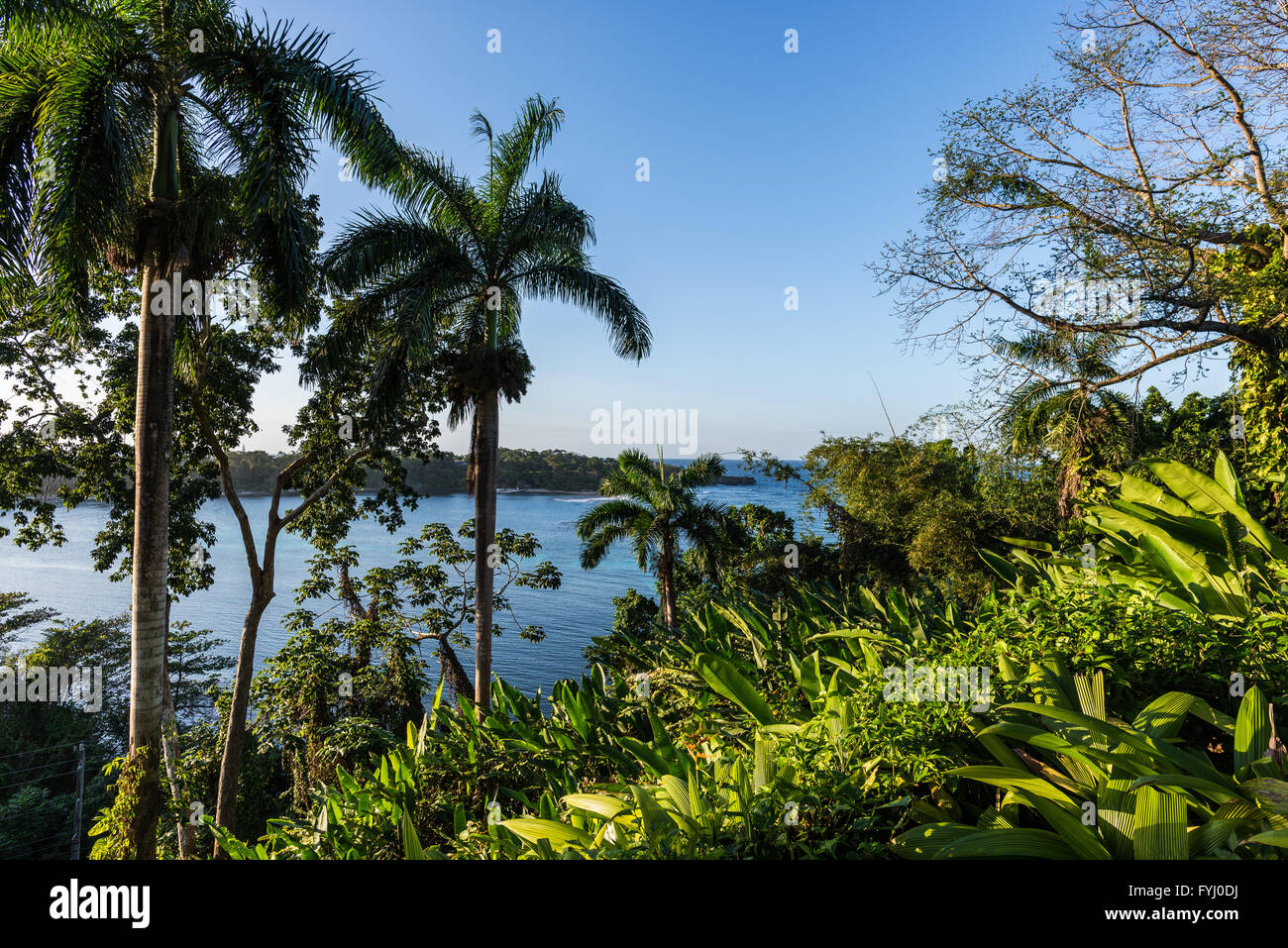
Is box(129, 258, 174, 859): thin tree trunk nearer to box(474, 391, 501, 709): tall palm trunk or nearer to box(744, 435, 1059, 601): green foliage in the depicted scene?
box(474, 391, 501, 709): tall palm trunk

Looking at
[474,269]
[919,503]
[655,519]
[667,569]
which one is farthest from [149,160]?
[919,503]

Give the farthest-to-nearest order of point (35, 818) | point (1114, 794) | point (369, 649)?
1. point (35, 818)
2. point (369, 649)
3. point (1114, 794)

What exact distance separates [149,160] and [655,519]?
1382 centimetres

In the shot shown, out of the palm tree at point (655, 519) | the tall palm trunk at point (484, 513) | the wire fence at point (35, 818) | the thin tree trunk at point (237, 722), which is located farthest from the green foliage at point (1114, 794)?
the wire fence at point (35, 818)

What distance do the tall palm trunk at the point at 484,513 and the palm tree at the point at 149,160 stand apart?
9.86 feet

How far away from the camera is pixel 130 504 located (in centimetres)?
1159

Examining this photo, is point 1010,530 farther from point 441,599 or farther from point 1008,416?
point 441,599

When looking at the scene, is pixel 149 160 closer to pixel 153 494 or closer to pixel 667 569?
pixel 153 494

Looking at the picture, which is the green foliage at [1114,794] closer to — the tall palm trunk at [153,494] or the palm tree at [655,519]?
the tall palm trunk at [153,494]

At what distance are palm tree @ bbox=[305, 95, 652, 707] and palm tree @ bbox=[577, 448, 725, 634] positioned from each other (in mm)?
8644

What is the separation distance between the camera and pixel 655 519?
1867 centimetres
